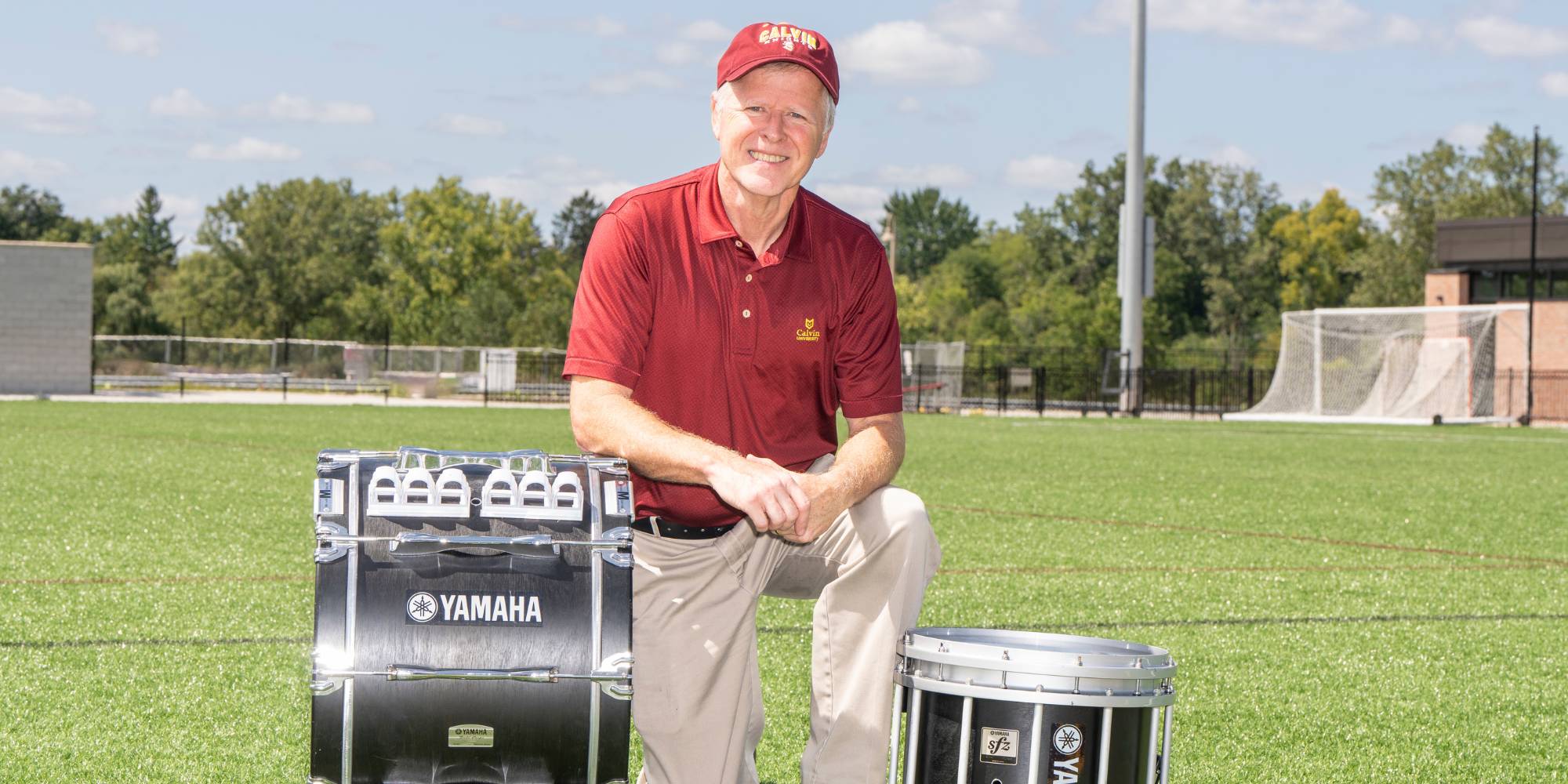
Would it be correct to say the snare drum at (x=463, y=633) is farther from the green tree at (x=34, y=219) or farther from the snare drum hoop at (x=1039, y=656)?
the green tree at (x=34, y=219)

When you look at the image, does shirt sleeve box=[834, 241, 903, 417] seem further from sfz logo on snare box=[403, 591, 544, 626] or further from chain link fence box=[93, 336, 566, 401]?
chain link fence box=[93, 336, 566, 401]

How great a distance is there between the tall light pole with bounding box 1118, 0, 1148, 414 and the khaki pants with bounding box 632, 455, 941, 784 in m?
32.5

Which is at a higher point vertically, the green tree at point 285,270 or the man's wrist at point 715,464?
the green tree at point 285,270

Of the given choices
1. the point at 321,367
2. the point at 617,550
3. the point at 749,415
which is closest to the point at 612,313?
the point at 749,415

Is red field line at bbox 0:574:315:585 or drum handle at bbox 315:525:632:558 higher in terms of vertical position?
drum handle at bbox 315:525:632:558

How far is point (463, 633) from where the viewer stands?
2.59 metres

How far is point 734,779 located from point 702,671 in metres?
0.25

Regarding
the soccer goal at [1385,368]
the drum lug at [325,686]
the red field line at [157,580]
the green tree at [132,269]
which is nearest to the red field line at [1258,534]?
the red field line at [157,580]

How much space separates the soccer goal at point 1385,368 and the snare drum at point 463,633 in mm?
30354

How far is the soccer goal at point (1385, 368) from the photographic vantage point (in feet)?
108

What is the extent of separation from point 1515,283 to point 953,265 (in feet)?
174

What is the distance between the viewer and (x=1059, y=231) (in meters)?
90.0

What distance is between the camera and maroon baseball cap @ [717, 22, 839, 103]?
343 cm

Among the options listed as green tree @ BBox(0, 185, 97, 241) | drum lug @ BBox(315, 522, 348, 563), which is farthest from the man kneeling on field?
green tree @ BBox(0, 185, 97, 241)
